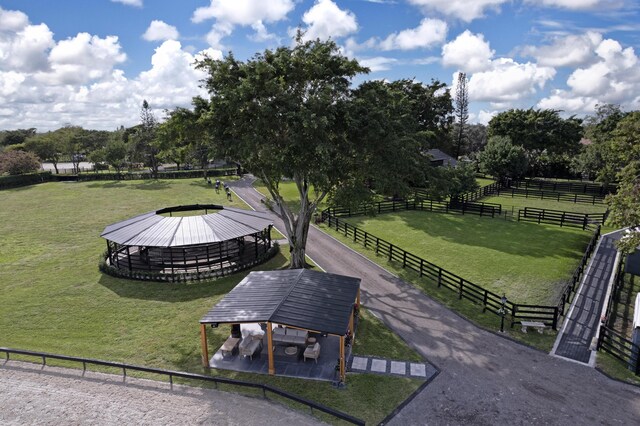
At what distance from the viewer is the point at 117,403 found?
1334 centimetres

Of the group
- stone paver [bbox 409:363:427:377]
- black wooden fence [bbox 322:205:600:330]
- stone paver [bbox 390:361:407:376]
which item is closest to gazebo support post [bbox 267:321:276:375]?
stone paver [bbox 390:361:407:376]

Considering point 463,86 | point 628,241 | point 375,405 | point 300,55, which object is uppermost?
point 463,86

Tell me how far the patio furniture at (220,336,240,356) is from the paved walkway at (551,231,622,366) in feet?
43.3

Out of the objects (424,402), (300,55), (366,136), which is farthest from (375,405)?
(300,55)

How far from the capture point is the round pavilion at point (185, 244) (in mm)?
24203

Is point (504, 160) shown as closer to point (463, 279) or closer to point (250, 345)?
point (463, 279)

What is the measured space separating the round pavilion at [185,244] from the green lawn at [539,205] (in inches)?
1186

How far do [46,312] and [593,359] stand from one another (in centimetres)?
2543

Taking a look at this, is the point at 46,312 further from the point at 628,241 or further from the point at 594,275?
the point at 594,275

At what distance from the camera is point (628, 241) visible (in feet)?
61.0

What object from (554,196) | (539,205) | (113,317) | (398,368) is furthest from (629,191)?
(554,196)

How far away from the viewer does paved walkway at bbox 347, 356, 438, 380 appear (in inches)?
585

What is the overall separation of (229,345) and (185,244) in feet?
31.0

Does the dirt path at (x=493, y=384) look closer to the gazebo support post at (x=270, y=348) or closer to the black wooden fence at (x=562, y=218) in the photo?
the gazebo support post at (x=270, y=348)
